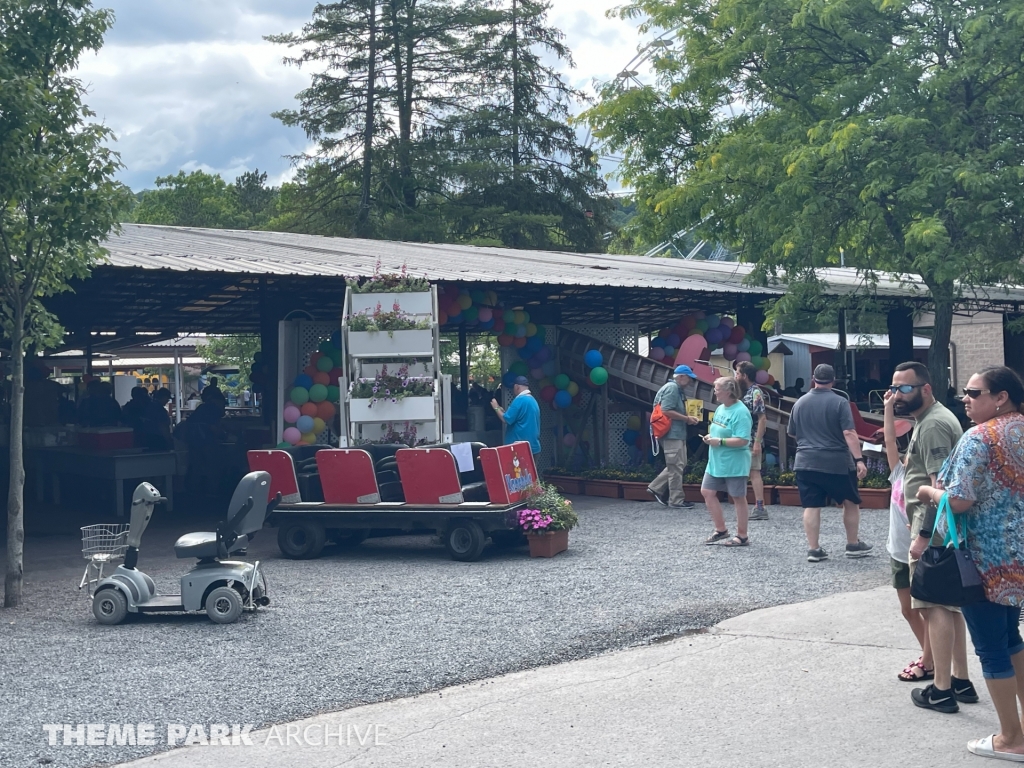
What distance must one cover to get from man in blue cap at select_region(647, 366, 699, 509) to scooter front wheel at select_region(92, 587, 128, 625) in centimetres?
Answer: 742

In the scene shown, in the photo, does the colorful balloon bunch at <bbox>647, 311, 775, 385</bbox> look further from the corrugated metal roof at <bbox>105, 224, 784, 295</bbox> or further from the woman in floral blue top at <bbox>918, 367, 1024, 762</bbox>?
the woman in floral blue top at <bbox>918, 367, 1024, 762</bbox>

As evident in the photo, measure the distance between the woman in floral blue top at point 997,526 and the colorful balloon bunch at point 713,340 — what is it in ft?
44.3

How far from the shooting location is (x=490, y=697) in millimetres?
5707

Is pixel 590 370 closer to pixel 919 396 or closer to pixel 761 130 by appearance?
pixel 761 130

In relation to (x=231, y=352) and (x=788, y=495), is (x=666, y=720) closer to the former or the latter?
(x=788, y=495)

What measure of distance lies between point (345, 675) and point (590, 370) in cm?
1112

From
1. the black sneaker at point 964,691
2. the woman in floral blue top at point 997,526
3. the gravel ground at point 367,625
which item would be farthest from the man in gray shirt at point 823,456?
the woman in floral blue top at point 997,526

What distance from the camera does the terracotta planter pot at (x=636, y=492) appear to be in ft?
49.0

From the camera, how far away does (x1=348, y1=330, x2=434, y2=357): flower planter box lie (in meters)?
12.0

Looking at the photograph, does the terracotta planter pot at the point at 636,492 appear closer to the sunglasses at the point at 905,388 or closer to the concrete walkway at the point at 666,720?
the concrete walkway at the point at 666,720

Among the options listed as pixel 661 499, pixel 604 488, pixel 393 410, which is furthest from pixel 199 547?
pixel 604 488

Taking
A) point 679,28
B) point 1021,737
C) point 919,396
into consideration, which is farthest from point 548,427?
point 1021,737

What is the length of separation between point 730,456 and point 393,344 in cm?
393

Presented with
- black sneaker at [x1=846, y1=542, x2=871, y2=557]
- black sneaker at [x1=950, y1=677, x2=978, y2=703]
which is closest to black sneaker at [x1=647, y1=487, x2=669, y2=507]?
black sneaker at [x1=846, y1=542, x2=871, y2=557]
